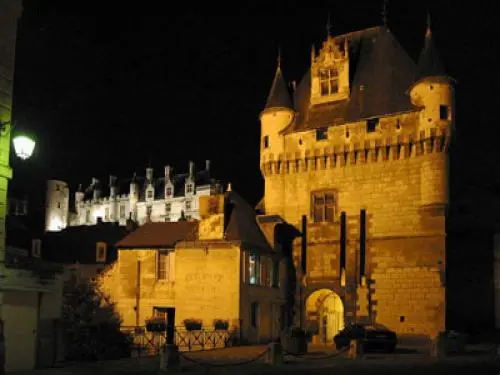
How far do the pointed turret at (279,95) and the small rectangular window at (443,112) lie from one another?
9.08 metres

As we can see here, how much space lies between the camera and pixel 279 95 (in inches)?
1678

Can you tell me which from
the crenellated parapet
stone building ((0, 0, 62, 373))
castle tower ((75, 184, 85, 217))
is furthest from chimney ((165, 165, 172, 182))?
stone building ((0, 0, 62, 373))

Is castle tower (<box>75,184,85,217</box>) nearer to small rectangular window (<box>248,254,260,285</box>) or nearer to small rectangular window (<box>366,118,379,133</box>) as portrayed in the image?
small rectangular window (<box>248,254,260,285</box>)

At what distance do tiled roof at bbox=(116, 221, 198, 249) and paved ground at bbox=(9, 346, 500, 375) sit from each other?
37.5ft

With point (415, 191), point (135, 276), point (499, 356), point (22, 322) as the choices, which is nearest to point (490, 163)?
point (415, 191)

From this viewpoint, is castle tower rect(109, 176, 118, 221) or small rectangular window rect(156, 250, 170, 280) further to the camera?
castle tower rect(109, 176, 118, 221)

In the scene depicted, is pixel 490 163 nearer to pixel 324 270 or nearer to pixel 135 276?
pixel 324 270

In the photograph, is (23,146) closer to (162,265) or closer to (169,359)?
(169,359)

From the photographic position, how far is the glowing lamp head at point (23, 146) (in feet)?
54.1

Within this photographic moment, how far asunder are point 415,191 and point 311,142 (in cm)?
657

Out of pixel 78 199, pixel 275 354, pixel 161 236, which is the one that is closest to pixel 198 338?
pixel 161 236

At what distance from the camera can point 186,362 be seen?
76.5 feet

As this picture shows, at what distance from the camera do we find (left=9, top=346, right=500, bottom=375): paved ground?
20609 mm

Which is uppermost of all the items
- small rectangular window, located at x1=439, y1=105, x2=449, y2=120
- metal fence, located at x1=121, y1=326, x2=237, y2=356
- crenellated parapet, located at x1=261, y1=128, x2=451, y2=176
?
small rectangular window, located at x1=439, y1=105, x2=449, y2=120
